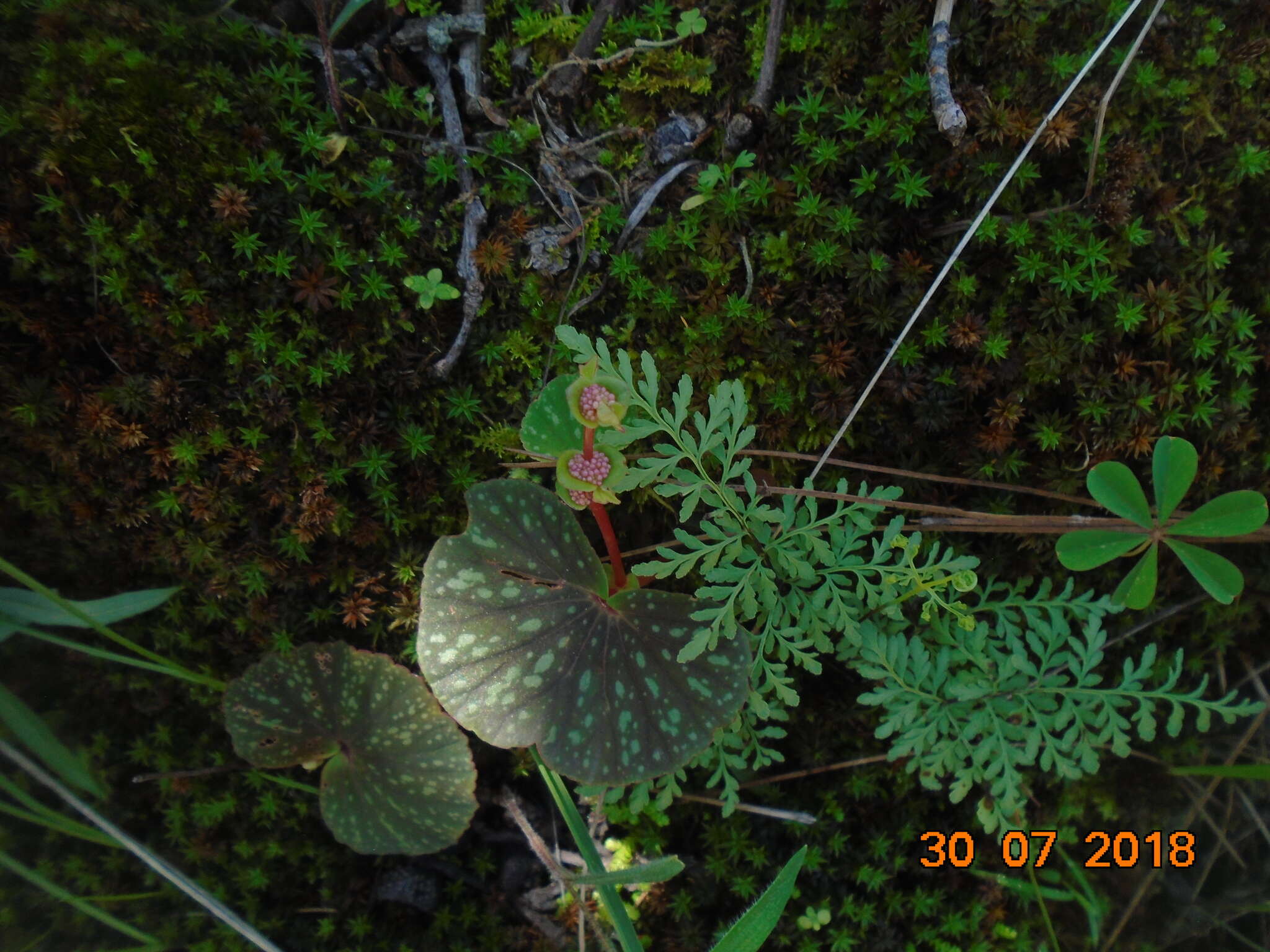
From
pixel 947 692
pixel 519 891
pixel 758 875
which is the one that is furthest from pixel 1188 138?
pixel 519 891

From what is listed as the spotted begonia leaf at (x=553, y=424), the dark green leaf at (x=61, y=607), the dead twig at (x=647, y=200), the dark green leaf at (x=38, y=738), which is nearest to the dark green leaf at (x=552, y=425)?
the spotted begonia leaf at (x=553, y=424)

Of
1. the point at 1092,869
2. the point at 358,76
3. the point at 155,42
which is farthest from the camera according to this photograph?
the point at 1092,869

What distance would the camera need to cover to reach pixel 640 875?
1558mm

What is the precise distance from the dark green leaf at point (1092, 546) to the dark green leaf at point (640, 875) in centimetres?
116

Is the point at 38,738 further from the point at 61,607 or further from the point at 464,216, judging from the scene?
the point at 464,216

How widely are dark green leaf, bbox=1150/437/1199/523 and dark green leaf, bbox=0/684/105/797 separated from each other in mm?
2654

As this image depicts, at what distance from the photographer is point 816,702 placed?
240 centimetres

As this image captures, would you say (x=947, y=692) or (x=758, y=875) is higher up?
(x=947, y=692)

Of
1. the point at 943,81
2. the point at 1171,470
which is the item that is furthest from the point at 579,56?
the point at 1171,470

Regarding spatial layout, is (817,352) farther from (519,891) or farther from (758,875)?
(519,891)

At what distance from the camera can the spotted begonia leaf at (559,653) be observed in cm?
181

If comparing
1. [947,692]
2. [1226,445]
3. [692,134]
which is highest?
[692,134]

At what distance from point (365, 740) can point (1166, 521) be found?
2.21 m

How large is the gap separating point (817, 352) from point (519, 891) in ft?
6.16
